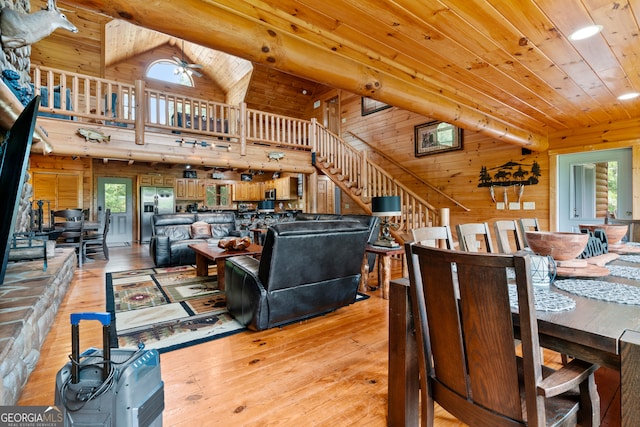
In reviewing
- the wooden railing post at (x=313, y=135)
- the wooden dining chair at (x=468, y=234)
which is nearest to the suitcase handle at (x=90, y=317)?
the wooden dining chair at (x=468, y=234)

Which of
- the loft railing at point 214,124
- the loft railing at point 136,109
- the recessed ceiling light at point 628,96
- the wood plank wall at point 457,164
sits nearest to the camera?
the recessed ceiling light at point 628,96

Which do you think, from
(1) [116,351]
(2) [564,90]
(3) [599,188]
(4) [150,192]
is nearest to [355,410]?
(1) [116,351]

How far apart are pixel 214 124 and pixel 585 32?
5.86m

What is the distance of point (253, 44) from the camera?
1.99 metres

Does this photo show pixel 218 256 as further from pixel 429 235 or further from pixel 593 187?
pixel 593 187

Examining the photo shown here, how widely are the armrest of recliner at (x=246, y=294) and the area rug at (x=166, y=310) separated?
145 millimetres

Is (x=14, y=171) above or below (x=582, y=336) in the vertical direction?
above

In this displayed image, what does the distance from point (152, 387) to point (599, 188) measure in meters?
6.07

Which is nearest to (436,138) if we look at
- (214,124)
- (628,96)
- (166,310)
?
(628,96)

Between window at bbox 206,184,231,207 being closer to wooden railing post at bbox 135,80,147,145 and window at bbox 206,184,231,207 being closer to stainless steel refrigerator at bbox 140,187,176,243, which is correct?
stainless steel refrigerator at bbox 140,187,176,243

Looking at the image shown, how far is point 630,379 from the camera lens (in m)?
0.77

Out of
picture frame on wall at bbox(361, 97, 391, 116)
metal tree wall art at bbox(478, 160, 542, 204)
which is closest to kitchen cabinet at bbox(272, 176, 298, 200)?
picture frame on wall at bbox(361, 97, 391, 116)

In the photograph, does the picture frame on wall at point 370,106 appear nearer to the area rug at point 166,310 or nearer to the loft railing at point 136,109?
the loft railing at point 136,109

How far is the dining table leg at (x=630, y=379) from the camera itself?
76 centimetres
